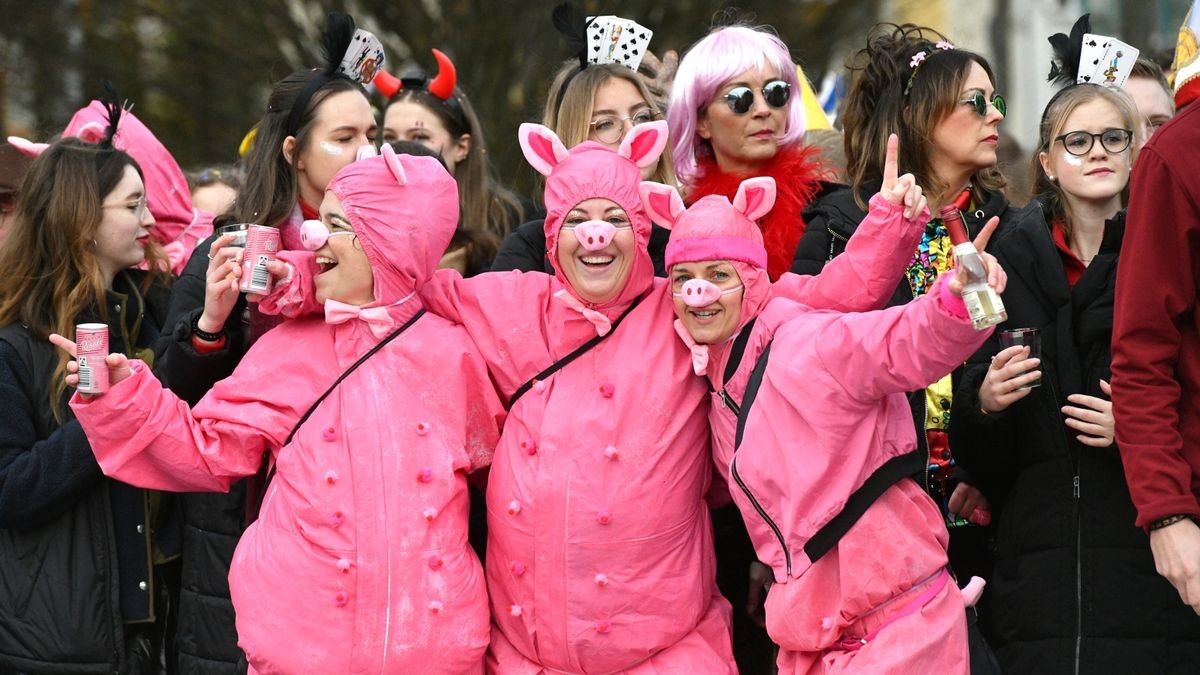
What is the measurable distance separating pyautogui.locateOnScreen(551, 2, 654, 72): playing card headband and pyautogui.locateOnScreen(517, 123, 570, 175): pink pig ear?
123 centimetres

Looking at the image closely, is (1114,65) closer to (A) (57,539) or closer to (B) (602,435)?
(B) (602,435)

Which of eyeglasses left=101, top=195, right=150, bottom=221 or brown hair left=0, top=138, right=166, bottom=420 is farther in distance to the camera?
eyeglasses left=101, top=195, right=150, bottom=221

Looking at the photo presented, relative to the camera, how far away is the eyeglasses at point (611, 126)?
570 centimetres

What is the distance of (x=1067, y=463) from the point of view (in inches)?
181

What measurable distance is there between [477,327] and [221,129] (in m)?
10.2

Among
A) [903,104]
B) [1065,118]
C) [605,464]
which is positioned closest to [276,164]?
[605,464]

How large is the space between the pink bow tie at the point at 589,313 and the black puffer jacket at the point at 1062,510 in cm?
106

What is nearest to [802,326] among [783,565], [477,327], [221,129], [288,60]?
[783,565]

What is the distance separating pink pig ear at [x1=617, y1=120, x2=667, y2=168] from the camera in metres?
4.73

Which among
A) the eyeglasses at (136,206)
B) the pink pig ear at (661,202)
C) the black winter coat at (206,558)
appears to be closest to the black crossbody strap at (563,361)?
the pink pig ear at (661,202)

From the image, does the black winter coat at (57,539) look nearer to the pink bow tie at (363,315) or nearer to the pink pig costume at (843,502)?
the pink bow tie at (363,315)

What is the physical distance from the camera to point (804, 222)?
5.34 meters

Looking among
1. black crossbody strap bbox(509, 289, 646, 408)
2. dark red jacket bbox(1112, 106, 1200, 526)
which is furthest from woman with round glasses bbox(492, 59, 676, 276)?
dark red jacket bbox(1112, 106, 1200, 526)

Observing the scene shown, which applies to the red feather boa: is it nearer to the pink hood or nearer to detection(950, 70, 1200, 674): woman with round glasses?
detection(950, 70, 1200, 674): woman with round glasses
